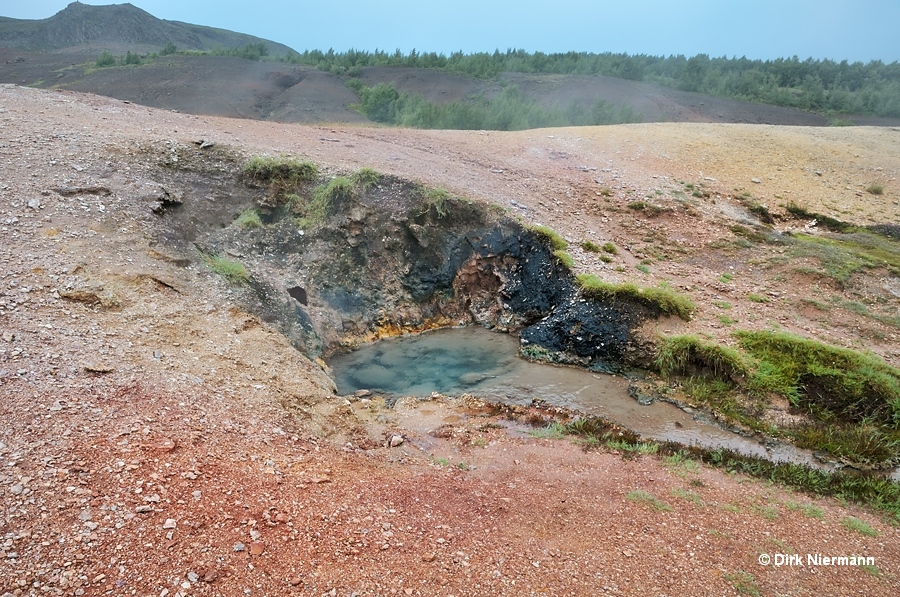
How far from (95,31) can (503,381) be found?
209ft

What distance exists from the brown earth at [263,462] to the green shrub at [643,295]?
1.16 ft

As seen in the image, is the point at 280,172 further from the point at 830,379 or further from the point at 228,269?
the point at 830,379

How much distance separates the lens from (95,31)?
5338 cm

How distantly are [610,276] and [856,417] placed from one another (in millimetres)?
4820

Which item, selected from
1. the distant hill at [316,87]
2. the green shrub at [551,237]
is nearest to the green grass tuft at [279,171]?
the green shrub at [551,237]

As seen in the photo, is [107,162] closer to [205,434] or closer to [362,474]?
[205,434]

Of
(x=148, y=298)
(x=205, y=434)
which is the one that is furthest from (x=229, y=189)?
(x=205, y=434)

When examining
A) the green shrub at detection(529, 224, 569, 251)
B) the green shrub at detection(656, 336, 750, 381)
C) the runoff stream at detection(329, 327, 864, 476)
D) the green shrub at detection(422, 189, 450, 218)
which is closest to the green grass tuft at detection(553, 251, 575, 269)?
the green shrub at detection(529, 224, 569, 251)

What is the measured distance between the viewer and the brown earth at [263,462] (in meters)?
4.25

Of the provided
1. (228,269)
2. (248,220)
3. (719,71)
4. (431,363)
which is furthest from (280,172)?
(719,71)

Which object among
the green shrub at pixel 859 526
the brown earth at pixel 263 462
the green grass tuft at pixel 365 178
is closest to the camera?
the brown earth at pixel 263 462

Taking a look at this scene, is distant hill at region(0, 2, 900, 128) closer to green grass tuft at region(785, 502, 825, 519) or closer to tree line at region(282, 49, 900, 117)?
tree line at region(282, 49, 900, 117)

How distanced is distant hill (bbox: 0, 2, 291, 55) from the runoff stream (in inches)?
2052

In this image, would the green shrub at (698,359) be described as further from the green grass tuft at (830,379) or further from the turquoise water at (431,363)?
the turquoise water at (431,363)
